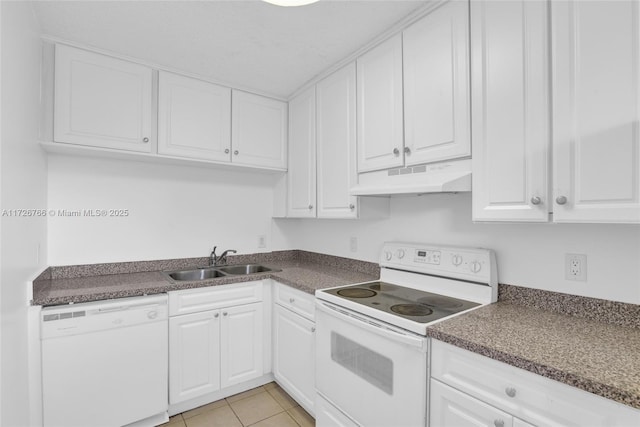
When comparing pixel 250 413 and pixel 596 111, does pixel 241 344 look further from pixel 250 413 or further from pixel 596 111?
pixel 596 111

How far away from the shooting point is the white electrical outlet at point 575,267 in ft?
4.20

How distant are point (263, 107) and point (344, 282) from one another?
65.2 inches

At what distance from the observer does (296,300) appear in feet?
6.75

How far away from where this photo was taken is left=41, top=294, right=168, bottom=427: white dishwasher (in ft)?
5.29

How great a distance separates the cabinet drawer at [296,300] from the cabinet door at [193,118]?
1.14 meters

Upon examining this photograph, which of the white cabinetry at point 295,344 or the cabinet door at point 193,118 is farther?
the cabinet door at point 193,118

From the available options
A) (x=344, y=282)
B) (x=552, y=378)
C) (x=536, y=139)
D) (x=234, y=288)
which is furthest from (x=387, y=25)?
(x=234, y=288)

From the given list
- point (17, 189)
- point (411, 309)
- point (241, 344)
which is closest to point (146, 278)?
point (241, 344)

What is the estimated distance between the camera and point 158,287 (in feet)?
6.20

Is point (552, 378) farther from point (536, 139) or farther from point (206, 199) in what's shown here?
point (206, 199)

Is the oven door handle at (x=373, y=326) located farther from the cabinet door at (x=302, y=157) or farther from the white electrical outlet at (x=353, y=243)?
the cabinet door at (x=302, y=157)

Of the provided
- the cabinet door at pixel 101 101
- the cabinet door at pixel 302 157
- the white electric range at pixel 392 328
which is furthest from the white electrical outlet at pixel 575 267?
the cabinet door at pixel 101 101

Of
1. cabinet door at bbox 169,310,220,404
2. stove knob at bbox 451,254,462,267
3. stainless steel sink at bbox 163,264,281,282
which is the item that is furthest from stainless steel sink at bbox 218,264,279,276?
stove knob at bbox 451,254,462,267

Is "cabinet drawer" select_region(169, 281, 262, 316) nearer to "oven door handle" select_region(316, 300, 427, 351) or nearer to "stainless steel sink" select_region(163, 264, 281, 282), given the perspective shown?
"stainless steel sink" select_region(163, 264, 281, 282)
